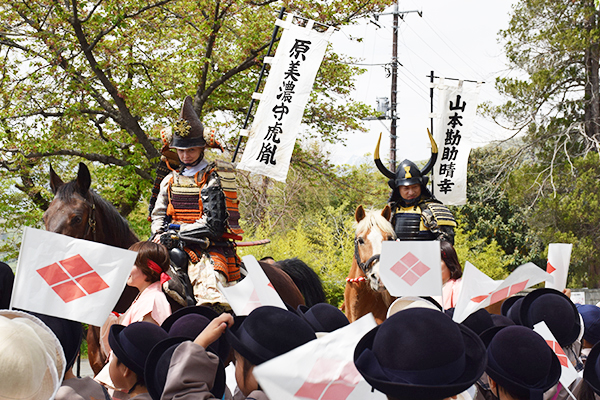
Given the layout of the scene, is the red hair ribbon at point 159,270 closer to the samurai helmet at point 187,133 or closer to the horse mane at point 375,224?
the samurai helmet at point 187,133

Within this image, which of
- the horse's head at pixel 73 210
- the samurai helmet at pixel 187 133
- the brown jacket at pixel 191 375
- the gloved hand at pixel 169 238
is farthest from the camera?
the samurai helmet at pixel 187 133

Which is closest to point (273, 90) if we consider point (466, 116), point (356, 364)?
point (466, 116)

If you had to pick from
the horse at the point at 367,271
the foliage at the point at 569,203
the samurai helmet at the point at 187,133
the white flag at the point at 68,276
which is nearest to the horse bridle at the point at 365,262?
the horse at the point at 367,271

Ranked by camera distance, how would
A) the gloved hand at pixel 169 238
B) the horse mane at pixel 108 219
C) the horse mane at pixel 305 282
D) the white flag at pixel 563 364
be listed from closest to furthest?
1. the white flag at pixel 563 364
2. the horse mane at pixel 108 219
3. the gloved hand at pixel 169 238
4. the horse mane at pixel 305 282

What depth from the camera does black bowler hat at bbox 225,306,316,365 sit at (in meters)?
2.04

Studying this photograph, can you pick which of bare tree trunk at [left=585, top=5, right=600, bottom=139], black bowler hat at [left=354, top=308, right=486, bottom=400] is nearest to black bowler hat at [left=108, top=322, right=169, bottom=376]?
black bowler hat at [left=354, top=308, right=486, bottom=400]

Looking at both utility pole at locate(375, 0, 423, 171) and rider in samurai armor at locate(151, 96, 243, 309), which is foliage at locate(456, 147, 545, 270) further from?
rider in samurai armor at locate(151, 96, 243, 309)

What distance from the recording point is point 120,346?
238 centimetres

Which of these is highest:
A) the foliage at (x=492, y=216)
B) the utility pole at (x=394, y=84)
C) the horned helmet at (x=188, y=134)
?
the utility pole at (x=394, y=84)

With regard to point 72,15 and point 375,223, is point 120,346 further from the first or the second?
point 72,15

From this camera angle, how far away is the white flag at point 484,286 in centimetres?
309

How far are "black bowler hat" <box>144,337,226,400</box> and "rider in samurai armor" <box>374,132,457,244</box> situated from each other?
3.67 meters

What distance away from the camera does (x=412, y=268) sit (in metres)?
3.51

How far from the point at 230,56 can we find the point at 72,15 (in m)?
3.35
